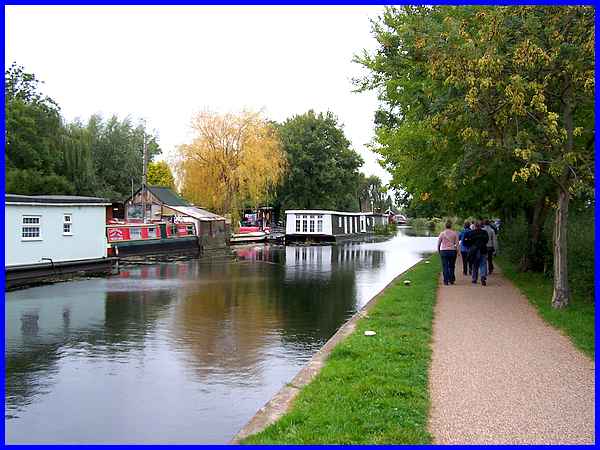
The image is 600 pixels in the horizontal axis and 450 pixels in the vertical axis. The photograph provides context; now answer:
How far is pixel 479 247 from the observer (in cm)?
1792

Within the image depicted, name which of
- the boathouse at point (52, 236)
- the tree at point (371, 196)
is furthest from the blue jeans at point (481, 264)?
the tree at point (371, 196)

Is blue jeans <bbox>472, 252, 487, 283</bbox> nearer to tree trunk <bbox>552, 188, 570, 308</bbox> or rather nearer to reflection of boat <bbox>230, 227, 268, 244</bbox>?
tree trunk <bbox>552, 188, 570, 308</bbox>

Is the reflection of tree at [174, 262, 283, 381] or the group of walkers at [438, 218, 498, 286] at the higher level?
the group of walkers at [438, 218, 498, 286]

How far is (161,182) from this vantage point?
80.9 metres

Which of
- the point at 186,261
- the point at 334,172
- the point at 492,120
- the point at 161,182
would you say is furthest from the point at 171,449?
the point at 161,182

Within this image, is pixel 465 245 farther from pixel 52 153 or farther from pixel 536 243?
pixel 52 153

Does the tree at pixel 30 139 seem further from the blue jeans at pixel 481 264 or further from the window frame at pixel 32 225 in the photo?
the blue jeans at pixel 481 264

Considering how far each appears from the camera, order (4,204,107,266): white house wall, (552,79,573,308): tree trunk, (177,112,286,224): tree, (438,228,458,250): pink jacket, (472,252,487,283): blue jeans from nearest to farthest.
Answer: (552,79,573,308): tree trunk < (438,228,458,250): pink jacket < (472,252,487,283): blue jeans < (4,204,107,266): white house wall < (177,112,286,224): tree

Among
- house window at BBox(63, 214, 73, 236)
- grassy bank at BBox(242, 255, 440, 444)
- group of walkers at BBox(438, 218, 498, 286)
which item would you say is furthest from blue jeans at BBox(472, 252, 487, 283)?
house window at BBox(63, 214, 73, 236)

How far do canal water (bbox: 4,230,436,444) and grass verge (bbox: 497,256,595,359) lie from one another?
13.0 feet

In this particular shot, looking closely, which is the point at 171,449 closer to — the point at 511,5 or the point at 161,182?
the point at 511,5

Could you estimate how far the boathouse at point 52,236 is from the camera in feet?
85.0

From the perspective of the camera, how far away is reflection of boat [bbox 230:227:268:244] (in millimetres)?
53600

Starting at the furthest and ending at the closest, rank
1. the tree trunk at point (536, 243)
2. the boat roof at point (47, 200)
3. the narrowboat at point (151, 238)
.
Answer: the narrowboat at point (151, 238)
the boat roof at point (47, 200)
the tree trunk at point (536, 243)
